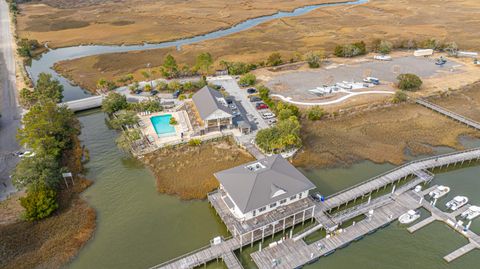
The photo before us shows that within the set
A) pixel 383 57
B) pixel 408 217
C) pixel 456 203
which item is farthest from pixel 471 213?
pixel 383 57

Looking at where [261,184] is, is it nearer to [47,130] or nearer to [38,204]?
[38,204]

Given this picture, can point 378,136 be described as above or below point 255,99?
below

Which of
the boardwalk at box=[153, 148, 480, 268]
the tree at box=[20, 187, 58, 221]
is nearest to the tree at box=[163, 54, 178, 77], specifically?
the tree at box=[20, 187, 58, 221]

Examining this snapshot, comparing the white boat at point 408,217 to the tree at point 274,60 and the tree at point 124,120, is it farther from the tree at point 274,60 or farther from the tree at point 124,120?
the tree at point 274,60

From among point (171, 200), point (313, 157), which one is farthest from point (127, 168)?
point (313, 157)

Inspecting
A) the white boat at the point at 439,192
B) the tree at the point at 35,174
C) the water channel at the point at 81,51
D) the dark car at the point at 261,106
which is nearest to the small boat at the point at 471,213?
the white boat at the point at 439,192

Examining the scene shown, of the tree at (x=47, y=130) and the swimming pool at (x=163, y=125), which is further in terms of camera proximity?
the swimming pool at (x=163, y=125)
